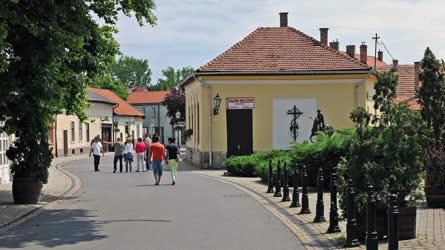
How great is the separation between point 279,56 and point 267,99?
9.02 feet

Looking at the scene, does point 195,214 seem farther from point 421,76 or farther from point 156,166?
point 156,166

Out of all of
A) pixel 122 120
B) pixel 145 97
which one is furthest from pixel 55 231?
pixel 145 97

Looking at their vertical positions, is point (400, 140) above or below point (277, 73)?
below

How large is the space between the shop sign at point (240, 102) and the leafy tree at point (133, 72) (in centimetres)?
9709

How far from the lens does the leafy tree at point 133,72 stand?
134 metres

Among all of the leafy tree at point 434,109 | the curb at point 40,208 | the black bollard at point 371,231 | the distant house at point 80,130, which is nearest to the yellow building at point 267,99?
the curb at point 40,208

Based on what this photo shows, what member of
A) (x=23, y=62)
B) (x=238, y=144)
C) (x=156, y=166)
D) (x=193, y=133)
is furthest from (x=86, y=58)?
(x=193, y=133)

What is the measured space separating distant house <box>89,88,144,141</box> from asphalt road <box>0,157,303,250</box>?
2200 inches

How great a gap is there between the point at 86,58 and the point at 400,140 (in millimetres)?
10636

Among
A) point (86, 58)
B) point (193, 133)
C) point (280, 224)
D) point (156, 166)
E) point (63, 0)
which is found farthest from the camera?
point (193, 133)

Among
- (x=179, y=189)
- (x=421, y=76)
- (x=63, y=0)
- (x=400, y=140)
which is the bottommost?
(x=179, y=189)

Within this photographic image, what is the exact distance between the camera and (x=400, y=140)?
1127 centimetres

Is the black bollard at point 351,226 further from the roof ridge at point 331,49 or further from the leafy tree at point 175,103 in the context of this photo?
the leafy tree at point 175,103

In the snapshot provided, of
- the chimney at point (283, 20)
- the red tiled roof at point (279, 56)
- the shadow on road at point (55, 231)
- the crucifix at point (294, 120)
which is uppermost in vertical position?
the chimney at point (283, 20)
